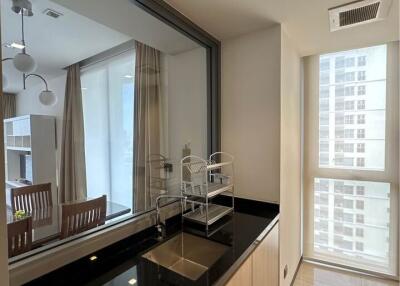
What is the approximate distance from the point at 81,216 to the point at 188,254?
78 cm

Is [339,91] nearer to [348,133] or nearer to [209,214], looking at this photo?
[348,133]

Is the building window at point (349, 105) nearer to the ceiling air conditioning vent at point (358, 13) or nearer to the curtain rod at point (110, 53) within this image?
the ceiling air conditioning vent at point (358, 13)

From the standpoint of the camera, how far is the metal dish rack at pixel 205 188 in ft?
5.37

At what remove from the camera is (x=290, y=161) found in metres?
2.21

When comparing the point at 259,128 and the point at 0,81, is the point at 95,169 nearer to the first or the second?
the point at 259,128

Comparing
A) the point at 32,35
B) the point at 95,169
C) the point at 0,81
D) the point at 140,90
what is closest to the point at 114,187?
the point at 95,169

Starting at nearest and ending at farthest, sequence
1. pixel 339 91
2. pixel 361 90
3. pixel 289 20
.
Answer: pixel 289 20, pixel 361 90, pixel 339 91

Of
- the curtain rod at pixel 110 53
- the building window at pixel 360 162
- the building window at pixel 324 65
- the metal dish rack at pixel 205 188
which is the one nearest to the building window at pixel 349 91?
the building window at pixel 324 65

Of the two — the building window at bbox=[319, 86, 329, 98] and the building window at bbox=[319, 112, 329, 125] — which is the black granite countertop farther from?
the building window at bbox=[319, 86, 329, 98]

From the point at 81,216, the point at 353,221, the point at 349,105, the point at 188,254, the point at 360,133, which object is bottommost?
the point at 353,221

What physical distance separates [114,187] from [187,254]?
1193 mm

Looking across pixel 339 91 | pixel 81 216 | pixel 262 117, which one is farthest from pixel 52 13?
pixel 339 91

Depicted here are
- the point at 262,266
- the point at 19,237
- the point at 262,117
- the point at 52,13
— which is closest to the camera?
the point at 19,237

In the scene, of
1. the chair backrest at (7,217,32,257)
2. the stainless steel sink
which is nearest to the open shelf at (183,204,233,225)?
the stainless steel sink
